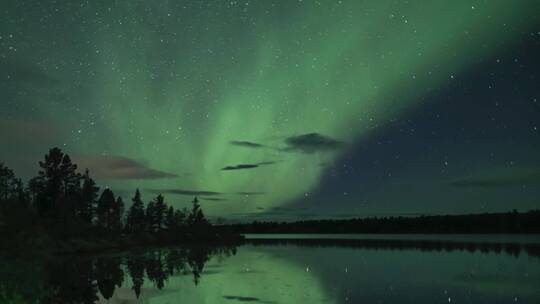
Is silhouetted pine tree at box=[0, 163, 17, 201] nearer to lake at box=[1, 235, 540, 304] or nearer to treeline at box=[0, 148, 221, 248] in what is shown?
treeline at box=[0, 148, 221, 248]

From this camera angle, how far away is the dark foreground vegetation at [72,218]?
1667 inches

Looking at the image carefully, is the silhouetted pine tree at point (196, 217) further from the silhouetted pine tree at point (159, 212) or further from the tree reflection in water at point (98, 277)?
the tree reflection in water at point (98, 277)

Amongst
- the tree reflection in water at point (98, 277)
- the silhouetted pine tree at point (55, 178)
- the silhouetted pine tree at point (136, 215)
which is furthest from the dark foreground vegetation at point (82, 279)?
the silhouetted pine tree at point (136, 215)

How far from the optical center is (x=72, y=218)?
91500mm

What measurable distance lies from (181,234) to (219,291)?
111 metres

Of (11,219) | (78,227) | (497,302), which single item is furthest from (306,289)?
(78,227)

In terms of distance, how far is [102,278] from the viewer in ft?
140

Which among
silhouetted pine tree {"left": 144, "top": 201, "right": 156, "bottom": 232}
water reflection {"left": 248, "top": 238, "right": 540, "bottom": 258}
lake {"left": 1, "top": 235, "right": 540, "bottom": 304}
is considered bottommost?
lake {"left": 1, "top": 235, "right": 540, "bottom": 304}

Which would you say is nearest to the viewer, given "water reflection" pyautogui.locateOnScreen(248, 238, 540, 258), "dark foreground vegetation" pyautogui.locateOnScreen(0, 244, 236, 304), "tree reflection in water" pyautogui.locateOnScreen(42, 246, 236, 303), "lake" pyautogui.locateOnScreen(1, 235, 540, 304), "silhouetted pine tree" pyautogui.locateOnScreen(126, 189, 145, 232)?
"dark foreground vegetation" pyautogui.locateOnScreen(0, 244, 236, 304)

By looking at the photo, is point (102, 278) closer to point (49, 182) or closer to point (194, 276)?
point (194, 276)

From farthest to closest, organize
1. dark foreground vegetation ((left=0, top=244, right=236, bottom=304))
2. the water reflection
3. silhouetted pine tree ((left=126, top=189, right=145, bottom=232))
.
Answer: silhouetted pine tree ((left=126, top=189, right=145, bottom=232)) < the water reflection < dark foreground vegetation ((left=0, top=244, right=236, bottom=304))

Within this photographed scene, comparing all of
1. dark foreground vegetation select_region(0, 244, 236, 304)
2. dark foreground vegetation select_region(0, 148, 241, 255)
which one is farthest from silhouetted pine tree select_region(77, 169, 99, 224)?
dark foreground vegetation select_region(0, 244, 236, 304)

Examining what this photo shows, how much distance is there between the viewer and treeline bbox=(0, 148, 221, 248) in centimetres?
5356

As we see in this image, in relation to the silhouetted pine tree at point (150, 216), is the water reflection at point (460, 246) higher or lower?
lower
